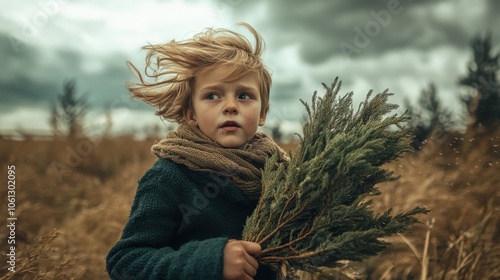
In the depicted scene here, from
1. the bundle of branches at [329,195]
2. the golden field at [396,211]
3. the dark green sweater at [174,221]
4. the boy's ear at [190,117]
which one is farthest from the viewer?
the golden field at [396,211]

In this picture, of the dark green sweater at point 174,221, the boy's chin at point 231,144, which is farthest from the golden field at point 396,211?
the boy's chin at point 231,144

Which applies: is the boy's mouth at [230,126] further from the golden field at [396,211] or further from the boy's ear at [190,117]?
the golden field at [396,211]

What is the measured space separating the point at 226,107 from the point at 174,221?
67 cm

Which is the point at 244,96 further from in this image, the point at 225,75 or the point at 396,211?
the point at 396,211

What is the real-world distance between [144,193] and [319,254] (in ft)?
3.23

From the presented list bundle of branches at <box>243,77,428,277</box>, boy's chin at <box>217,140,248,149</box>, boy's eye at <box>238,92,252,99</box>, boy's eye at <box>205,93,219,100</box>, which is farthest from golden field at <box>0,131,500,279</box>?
boy's eye at <box>205,93,219,100</box>

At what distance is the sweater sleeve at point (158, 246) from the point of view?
196cm

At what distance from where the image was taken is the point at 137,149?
1220cm

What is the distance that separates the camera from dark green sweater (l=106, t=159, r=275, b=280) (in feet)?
6.74

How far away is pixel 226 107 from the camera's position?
2377 millimetres

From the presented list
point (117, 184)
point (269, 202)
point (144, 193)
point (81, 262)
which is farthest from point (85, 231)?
point (269, 202)

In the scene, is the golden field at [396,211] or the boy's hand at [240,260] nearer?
the boy's hand at [240,260]

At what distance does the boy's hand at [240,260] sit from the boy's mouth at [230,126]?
25.4 inches

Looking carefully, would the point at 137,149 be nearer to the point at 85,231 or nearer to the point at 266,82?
the point at 85,231
